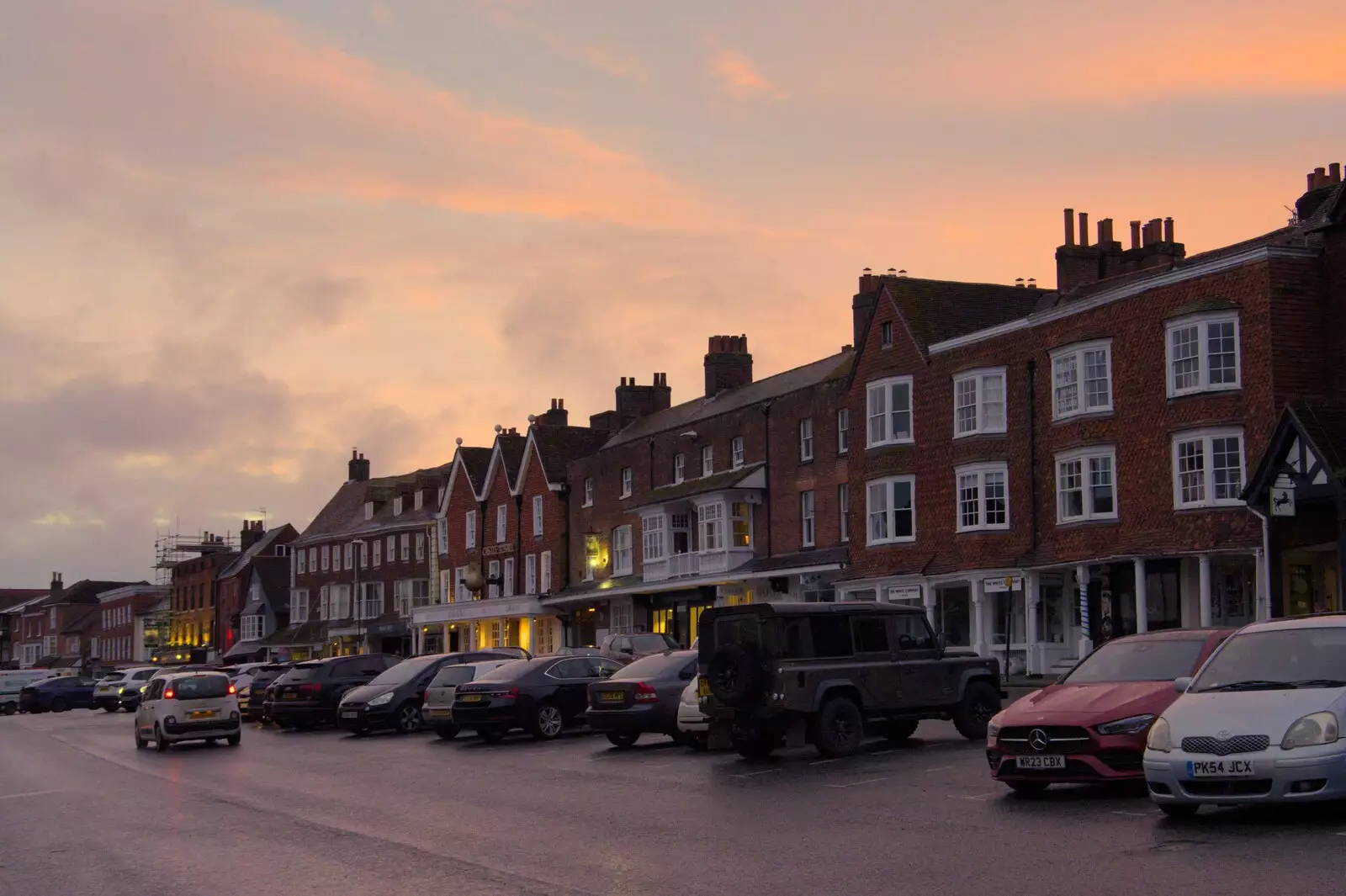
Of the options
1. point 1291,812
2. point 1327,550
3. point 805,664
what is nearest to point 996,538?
point 1327,550

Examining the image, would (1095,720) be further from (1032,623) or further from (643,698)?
(1032,623)

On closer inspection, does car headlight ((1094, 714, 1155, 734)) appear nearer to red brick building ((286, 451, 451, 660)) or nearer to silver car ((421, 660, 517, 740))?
silver car ((421, 660, 517, 740))

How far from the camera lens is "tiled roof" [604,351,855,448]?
52094mm

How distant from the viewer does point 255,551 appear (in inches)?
4392

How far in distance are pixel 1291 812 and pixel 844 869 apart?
13.4 ft

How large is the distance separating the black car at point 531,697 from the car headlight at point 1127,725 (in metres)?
14.9

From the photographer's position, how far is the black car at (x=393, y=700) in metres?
31.7

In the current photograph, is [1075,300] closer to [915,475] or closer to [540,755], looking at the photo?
[915,475]

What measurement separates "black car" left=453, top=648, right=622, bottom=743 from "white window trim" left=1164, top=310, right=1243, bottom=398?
15232 millimetres

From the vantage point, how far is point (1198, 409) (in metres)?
34.8

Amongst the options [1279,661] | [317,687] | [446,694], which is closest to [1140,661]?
[1279,661]

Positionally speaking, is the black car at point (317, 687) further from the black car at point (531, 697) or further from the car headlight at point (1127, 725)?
the car headlight at point (1127, 725)

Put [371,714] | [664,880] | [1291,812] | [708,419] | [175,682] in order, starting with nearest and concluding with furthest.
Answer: [664,880]
[1291,812]
[175,682]
[371,714]
[708,419]

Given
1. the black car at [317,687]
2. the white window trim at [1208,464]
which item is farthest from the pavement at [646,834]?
the white window trim at [1208,464]
